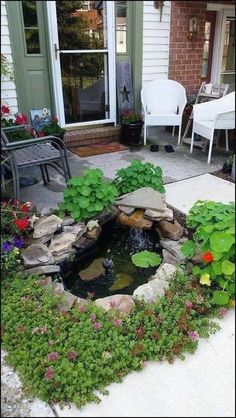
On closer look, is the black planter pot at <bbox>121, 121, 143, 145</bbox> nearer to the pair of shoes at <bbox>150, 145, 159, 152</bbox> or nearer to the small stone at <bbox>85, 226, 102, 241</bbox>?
the pair of shoes at <bbox>150, 145, 159, 152</bbox>

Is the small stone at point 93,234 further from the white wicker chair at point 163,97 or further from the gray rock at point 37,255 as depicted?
the white wicker chair at point 163,97

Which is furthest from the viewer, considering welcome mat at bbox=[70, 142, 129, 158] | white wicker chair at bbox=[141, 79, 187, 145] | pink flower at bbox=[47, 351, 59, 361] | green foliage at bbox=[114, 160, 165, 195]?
white wicker chair at bbox=[141, 79, 187, 145]

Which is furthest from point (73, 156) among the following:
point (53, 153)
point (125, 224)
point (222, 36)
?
point (222, 36)

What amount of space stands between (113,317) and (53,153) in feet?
5.31

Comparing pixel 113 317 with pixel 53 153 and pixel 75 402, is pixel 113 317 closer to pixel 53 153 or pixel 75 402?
pixel 75 402

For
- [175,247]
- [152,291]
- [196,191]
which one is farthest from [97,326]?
[196,191]

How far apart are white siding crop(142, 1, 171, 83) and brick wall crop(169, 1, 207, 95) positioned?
8 centimetres

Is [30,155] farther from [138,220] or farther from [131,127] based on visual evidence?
[131,127]

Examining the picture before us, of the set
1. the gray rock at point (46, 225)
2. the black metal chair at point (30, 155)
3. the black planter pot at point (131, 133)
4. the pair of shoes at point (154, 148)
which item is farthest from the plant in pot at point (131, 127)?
the gray rock at point (46, 225)

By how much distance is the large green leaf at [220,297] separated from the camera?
1866 millimetres

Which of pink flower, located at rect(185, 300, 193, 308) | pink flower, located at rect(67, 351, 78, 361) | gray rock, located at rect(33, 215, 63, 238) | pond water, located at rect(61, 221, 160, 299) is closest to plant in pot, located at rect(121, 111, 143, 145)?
pond water, located at rect(61, 221, 160, 299)

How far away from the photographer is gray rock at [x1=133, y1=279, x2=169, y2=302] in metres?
1.97

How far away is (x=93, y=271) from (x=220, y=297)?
0.94 meters

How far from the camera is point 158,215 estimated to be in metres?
2.74
